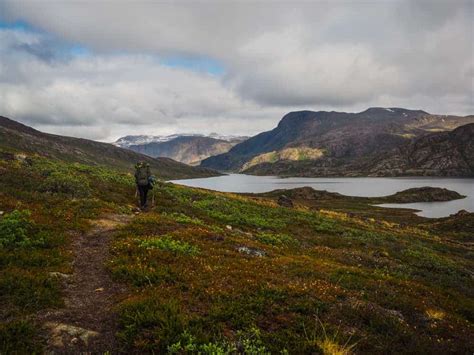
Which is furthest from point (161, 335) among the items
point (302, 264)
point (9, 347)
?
point (302, 264)

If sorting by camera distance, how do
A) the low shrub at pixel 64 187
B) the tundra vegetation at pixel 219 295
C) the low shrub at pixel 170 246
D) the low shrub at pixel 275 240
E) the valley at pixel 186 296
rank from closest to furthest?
the valley at pixel 186 296 < the tundra vegetation at pixel 219 295 < the low shrub at pixel 170 246 < the low shrub at pixel 275 240 < the low shrub at pixel 64 187

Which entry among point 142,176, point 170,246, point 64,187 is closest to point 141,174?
point 142,176

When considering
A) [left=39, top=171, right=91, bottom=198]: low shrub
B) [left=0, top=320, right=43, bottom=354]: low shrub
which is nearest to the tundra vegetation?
[left=0, top=320, right=43, bottom=354]: low shrub

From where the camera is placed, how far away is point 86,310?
8586 millimetres

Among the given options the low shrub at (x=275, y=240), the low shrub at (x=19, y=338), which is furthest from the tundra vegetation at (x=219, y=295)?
the low shrub at (x=275, y=240)

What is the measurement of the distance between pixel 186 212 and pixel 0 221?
14.6 meters

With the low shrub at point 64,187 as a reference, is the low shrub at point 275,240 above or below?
below

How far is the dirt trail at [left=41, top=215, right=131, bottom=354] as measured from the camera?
7168 millimetres

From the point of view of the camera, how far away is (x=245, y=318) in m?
8.56

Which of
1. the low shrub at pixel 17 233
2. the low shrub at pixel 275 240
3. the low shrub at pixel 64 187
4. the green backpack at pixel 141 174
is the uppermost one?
the green backpack at pixel 141 174

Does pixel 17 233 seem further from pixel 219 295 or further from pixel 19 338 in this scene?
pixel 219 295

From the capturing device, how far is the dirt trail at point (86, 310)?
23.5 feet

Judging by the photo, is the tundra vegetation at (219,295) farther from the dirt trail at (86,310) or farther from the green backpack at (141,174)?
the green backpack at (141,174)

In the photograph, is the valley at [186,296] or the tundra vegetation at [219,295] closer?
the valley at [186,296]
